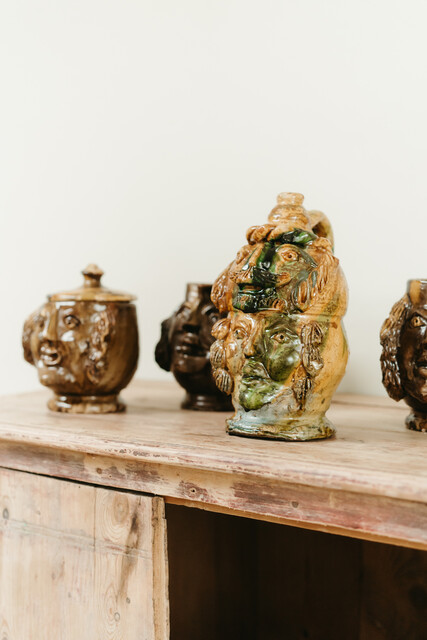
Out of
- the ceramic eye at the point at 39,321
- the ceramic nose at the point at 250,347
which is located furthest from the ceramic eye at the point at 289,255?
the ceramic eye at the point at 39,321

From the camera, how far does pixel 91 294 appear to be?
3.67 ft

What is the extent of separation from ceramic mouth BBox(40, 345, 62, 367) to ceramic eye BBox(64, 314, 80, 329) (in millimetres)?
44

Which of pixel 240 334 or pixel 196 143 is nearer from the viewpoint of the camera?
pixel 240 334

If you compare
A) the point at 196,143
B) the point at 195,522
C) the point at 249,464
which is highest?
the point at 196,143

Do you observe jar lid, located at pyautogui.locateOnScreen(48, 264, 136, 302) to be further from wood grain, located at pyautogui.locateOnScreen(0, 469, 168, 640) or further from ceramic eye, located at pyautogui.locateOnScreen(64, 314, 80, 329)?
wood grain, located at pyautogui.locateOnScreen(0, 469, 168, 640)

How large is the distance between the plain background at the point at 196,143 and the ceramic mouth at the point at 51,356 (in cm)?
47

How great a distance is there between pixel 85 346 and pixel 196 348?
182 millimetres

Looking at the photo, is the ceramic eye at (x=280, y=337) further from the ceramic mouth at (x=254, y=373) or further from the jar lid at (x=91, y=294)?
the jar lid at (x=91, y=294)

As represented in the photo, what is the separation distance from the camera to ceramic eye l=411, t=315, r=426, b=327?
0.90m

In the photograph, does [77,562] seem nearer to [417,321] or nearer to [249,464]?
[249,464]

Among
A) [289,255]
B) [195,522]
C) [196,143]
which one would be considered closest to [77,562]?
[195,522]

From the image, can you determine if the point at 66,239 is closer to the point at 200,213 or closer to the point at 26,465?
the point at 200,213

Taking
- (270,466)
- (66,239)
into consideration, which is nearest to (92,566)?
(270,466)

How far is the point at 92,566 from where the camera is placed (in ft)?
3.04
